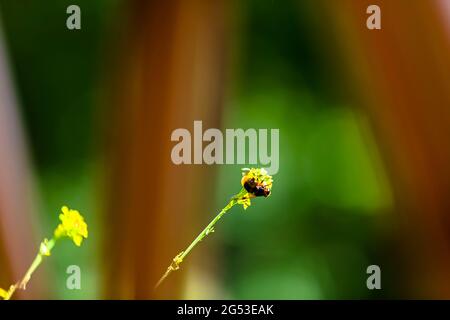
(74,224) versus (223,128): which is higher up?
(223,128)

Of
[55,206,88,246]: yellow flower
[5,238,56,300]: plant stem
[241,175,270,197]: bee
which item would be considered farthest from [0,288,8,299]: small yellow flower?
[241,175,270,197]: bee

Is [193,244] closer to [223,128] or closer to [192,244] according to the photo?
[192,244]

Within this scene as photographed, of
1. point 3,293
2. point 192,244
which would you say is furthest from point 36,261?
point 192,244

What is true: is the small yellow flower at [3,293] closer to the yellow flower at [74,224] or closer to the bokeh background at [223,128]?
the bokeh background at [223,128]

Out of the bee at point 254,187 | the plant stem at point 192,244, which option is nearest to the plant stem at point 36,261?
the plant stem at point 192,244

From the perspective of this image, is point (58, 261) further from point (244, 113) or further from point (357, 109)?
point (357, 109)
